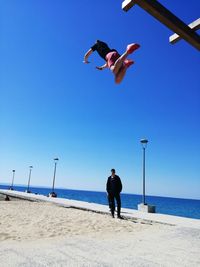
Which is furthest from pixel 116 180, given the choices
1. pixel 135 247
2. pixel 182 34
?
pixel 182 34

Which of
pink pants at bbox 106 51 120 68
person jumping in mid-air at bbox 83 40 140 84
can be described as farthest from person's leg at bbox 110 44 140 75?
pink pants at bbox 106 51 120 68

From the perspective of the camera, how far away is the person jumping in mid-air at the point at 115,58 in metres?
4.67

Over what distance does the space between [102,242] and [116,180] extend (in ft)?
15.4

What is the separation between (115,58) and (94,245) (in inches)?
154

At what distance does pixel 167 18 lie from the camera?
3.39 m

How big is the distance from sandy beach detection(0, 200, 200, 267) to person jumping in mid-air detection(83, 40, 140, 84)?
318 cm

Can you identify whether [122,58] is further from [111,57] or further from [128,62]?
[111,57]

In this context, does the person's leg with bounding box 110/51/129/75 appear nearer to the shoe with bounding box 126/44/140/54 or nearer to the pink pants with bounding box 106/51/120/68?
the shoe with bounding box 126/44/140/54

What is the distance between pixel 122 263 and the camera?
4.68 m

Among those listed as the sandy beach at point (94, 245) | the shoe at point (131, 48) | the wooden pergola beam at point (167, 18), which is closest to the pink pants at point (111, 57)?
the shoe at point (131, 48)

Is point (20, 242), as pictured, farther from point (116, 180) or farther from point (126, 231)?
point (116, 180)

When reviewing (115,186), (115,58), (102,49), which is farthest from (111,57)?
(115,186)

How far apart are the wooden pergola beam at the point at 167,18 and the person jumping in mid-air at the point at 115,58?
39.4 inches

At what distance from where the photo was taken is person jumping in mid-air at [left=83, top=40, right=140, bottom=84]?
15.3ft
